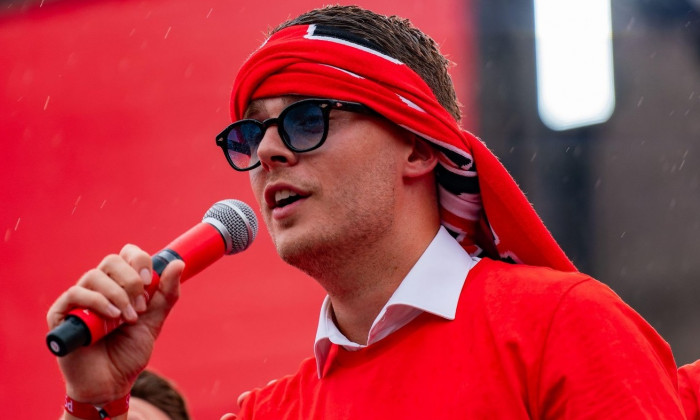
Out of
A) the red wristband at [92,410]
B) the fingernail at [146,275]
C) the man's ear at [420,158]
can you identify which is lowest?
the red wristband at [92,410]

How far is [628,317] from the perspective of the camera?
202cm

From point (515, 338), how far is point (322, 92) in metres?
0.82

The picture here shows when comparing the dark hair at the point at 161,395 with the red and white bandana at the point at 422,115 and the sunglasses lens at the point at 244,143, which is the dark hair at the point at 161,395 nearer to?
the sunglasses lens at the point at 244,143

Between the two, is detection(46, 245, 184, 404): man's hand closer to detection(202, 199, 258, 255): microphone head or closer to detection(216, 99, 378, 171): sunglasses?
detection(202, 199, 258, 255): microphone head

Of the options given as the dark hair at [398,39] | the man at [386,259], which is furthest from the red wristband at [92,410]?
the dark hair at [398,39]

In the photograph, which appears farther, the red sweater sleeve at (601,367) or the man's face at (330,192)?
the man's face at (330,192)

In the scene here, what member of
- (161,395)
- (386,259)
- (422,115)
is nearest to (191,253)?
(386,259)

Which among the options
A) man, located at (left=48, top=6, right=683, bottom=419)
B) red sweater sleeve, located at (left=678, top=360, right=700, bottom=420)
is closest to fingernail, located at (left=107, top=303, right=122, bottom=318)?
man, located at (left=48, top=6, right=683, bottom=419)

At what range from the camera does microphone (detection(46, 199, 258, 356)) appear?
1876mm

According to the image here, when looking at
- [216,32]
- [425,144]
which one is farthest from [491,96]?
[425,144]

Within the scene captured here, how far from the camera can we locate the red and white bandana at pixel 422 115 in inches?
93.4

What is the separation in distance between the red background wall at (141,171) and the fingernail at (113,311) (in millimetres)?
4516

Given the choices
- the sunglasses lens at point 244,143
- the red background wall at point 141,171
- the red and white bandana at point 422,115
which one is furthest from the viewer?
the red background wall at point 141,171

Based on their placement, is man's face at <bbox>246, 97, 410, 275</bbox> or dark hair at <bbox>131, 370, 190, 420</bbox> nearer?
man's face at <bbox>246, 97, 410, 275</bbox>
